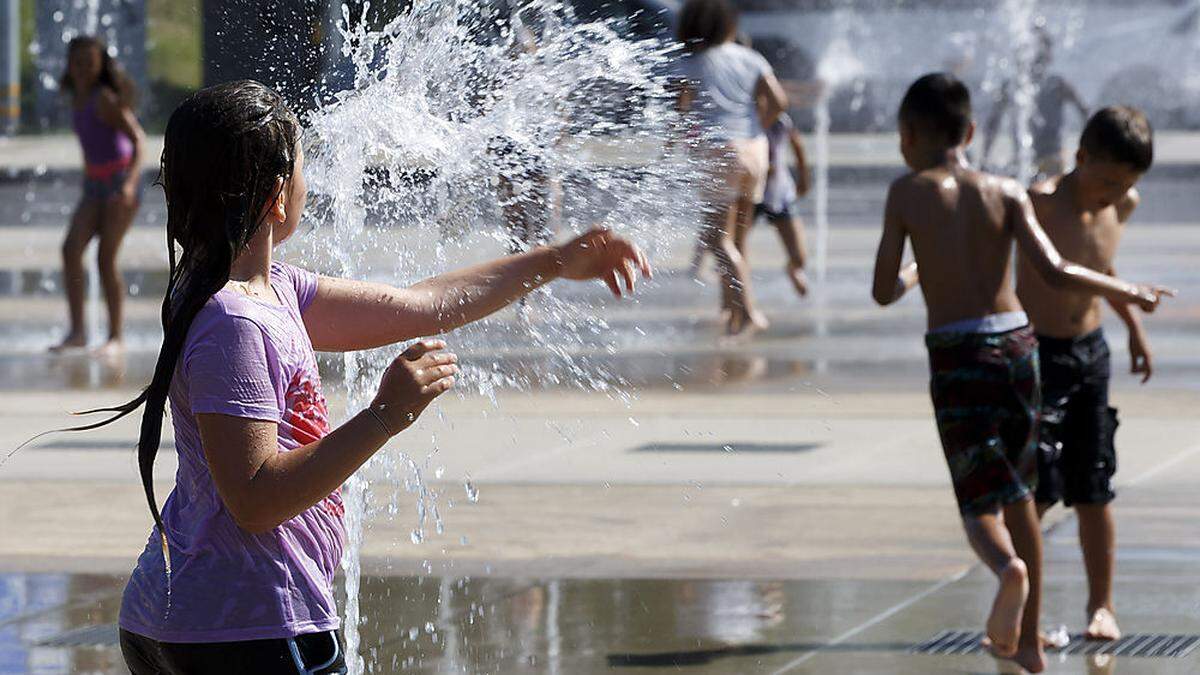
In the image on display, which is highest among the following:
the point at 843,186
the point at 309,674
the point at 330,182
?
the point at 330,182

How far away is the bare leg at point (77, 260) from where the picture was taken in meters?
11.5

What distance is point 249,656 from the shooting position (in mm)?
2961

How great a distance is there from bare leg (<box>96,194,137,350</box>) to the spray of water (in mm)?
6264

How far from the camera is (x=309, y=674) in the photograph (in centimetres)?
298

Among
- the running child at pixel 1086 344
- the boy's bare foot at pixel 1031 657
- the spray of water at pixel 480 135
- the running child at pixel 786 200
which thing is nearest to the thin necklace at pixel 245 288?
the spray of water at pixel 480 135

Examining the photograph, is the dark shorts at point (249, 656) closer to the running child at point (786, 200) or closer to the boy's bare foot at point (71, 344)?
the boy's bare foot at point (71, 344)

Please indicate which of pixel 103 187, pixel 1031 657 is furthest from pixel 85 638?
pixel 103 187

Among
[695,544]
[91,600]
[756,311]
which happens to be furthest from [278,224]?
[756,311]

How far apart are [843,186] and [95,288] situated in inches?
492

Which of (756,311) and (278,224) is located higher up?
(278,224)

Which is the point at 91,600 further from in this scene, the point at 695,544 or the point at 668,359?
the point at 668,359

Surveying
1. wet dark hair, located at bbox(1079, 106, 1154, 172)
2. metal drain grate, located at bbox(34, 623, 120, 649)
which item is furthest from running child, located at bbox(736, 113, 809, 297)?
metal drain grate, located at bbox(34, 623, 120, 649)

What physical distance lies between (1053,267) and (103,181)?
7.51m

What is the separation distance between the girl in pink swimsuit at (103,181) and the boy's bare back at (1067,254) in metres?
6.81
